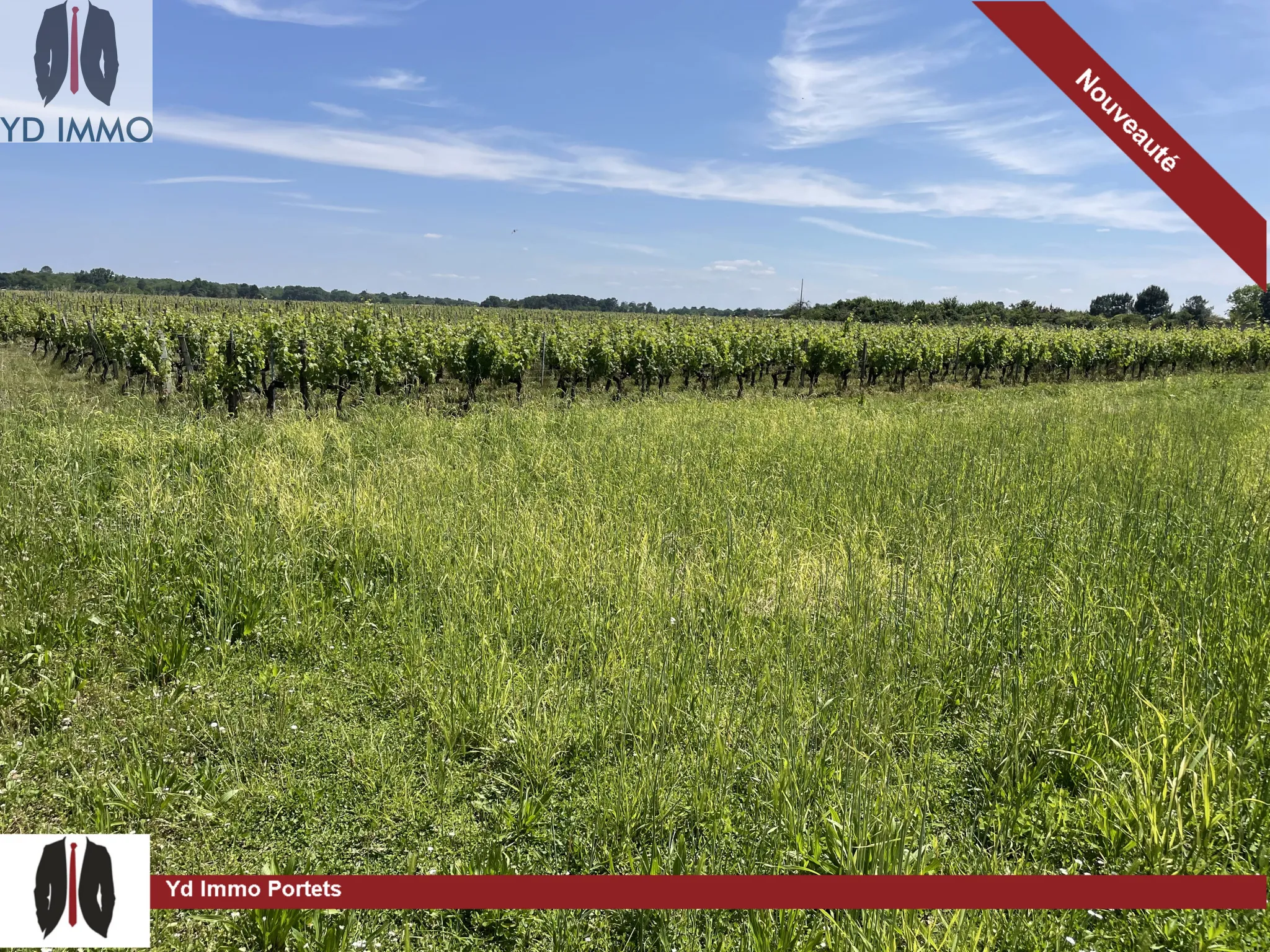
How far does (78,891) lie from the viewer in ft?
7.76

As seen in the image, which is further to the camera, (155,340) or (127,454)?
(155,340)

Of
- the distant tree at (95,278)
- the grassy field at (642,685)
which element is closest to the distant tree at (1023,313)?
the grassy field at (642,685)

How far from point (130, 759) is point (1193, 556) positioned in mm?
6432

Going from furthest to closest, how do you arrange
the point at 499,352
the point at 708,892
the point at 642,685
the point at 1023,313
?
1. the point at 1023,313
2. the point at 499,352
3. the point at 642,685
4. the point at 708,892

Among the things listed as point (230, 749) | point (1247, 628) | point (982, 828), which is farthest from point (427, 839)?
point (1247, 628)

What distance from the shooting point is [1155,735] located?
2938 millimetres

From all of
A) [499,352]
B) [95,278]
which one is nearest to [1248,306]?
[499,352]

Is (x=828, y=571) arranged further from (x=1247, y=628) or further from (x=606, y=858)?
(x=606, y=858)

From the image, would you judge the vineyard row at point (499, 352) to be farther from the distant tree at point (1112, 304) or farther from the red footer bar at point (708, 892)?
the distant tree at point (1112, 304)

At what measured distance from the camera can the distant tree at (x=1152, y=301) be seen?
292ft

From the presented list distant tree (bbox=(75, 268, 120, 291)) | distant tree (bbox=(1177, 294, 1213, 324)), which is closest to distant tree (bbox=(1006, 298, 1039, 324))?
distant tree (bbox=(1177, 294, 1213, 324))

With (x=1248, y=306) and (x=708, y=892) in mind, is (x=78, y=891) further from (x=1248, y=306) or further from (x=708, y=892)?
(x=1248, y=306)

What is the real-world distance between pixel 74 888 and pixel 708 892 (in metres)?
2.24

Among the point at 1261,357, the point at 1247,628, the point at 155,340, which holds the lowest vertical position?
the point at 1247,628
